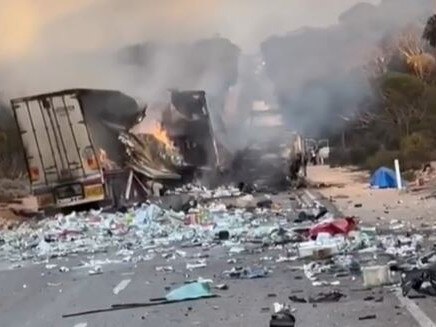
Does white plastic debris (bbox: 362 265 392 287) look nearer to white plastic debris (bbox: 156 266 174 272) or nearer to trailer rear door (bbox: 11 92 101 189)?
white plastic debris (bbox: 156 266 174 272)

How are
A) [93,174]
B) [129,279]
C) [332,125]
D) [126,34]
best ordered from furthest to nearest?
[332,125]
[126,34]
[93,174]
[129,279]

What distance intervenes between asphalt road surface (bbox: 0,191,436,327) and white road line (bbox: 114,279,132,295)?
0.01 metres

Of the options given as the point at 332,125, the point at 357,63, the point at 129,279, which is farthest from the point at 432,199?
the point at 129,279

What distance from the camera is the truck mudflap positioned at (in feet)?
89.0

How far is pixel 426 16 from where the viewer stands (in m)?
29.0

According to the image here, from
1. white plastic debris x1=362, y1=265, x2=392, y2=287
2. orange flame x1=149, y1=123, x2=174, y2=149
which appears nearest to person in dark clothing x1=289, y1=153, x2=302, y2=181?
orange flame x1=149, y1=123, x2=174, y2=149

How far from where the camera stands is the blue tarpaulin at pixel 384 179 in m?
30.2

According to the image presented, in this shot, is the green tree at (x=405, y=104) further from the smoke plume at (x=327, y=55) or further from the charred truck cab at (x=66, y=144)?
the charred truck cab at (x=66, y=144)

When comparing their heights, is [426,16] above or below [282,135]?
above

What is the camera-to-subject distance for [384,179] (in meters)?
30.5

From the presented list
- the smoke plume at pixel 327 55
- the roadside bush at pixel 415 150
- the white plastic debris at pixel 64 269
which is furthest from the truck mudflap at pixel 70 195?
the white plastic debris at pixel 64 269

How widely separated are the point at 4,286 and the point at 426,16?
1796 centimetres

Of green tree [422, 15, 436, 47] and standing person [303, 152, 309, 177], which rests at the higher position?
green tree [422, 15, 436, 47]

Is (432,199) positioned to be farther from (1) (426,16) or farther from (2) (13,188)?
(2) (13,188)
